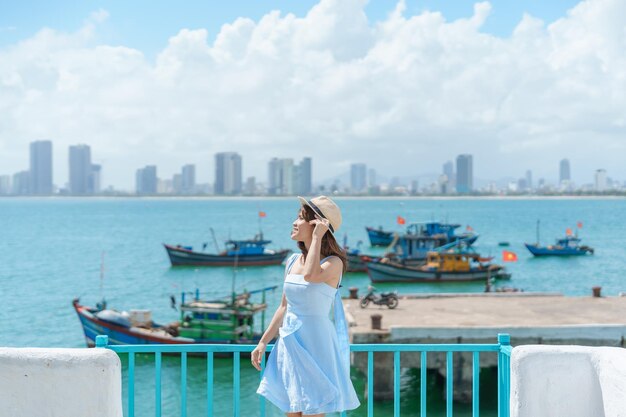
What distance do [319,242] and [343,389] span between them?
3.28 feet

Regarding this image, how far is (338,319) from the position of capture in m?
5.07

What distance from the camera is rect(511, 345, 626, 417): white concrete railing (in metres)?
5.04

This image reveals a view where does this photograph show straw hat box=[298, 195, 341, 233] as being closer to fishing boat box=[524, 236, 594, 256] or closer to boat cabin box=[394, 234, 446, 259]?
boat cabin box=[394, 234, 446, 259]

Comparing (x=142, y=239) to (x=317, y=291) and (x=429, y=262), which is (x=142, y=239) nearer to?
(x=429, y=262)

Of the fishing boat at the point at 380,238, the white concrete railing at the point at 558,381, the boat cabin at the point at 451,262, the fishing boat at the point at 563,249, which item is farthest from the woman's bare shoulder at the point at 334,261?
the fishing boat at the point at 380,238

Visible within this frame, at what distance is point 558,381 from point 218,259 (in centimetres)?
6103

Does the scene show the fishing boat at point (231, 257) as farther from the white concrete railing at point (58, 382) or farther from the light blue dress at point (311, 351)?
the light blue dress at point (311, 351)

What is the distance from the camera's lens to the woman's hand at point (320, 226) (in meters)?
4.81

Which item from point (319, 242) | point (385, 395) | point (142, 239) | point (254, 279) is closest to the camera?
point (319, 242)

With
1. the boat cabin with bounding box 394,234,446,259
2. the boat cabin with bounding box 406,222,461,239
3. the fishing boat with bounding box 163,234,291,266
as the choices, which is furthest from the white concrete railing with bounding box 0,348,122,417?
the fishing boat with bounding box 163,234,291,266

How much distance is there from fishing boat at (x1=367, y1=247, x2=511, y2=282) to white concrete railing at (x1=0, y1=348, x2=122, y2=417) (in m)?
45.6

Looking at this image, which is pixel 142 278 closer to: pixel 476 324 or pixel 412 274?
pixel 412 274

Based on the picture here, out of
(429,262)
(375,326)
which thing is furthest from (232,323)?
(429,262)

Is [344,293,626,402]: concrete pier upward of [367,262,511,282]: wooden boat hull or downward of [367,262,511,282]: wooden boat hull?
upward
